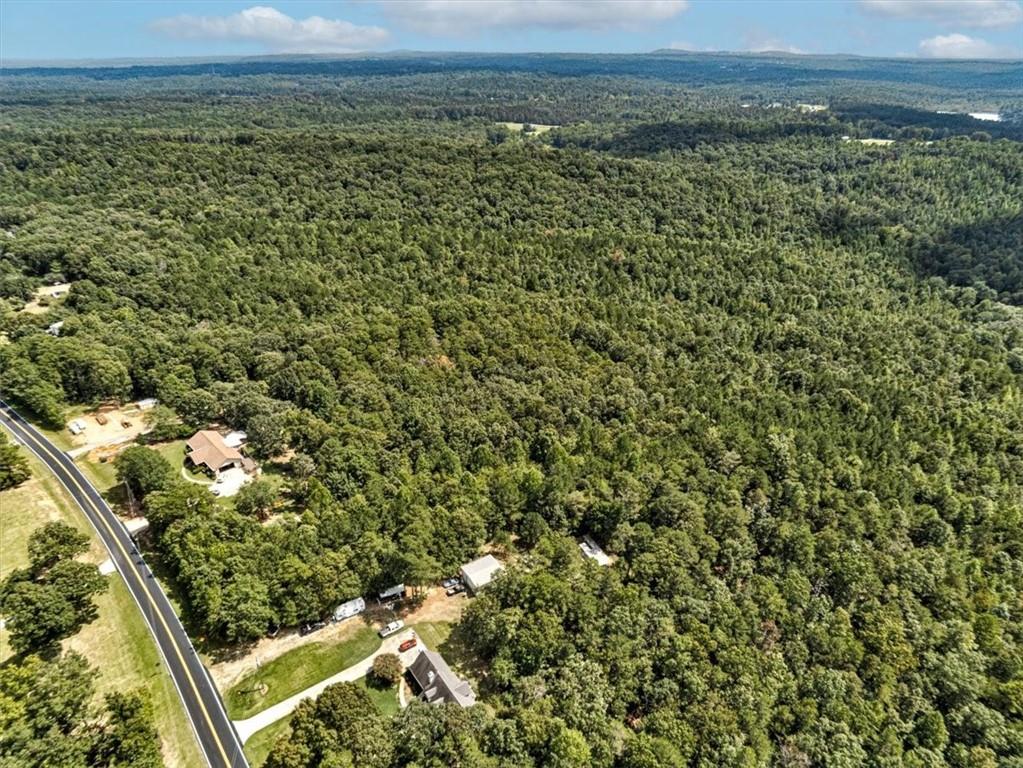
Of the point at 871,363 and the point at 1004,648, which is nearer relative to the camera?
the point at 1004,648

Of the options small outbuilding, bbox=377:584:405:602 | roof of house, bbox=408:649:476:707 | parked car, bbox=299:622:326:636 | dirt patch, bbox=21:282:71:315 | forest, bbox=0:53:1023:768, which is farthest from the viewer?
dirt patch, bbox=21:282:71:315

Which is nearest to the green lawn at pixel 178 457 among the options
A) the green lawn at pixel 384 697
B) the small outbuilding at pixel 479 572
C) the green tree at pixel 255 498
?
the green tree at pixel 255 498

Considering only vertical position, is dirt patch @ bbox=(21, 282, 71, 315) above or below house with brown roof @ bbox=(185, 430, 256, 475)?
above

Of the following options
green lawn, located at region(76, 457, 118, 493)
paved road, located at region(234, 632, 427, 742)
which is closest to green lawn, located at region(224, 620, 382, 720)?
paved road, located at region(234, 632, 427, 742)

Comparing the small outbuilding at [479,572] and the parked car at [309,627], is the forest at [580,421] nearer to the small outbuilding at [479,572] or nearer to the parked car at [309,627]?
the parked car at [309,627]

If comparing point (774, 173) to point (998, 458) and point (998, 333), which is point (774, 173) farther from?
point (998, 458)

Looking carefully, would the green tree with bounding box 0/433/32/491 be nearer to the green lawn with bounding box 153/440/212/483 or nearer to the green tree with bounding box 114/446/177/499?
the green tree with bounding box 114/446/177/499

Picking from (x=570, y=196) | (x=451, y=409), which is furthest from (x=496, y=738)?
(x=570, y=196)
